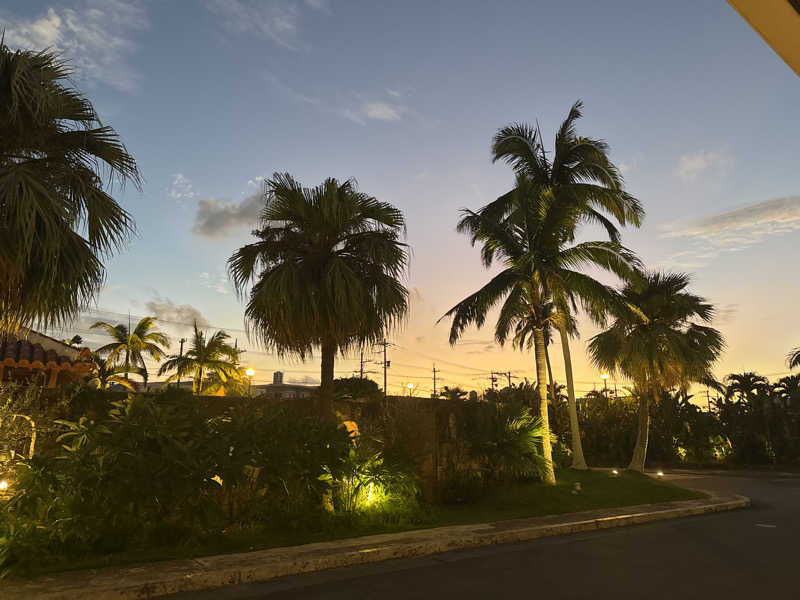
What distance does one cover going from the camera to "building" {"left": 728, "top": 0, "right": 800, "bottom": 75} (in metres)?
1.69

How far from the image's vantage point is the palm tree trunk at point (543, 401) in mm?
14258

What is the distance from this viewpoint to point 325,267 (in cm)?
1115

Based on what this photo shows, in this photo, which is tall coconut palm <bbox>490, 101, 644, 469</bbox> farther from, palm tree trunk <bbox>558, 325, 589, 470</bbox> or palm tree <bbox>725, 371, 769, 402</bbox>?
palm tree <bbox>725, 371, 769, 402</bbox>

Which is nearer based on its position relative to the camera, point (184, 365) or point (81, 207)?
point (81, 207)

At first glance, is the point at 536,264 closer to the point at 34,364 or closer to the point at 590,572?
the point at 590,572

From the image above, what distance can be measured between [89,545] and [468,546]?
5.56m

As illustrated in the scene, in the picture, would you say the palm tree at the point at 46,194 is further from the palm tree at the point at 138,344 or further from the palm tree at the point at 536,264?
the palm tree at the point at 138,344

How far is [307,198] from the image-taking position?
11469 mm

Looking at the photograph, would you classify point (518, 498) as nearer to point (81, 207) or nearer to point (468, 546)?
point (468, 546)

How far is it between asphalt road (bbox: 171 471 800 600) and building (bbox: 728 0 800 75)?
5.97m

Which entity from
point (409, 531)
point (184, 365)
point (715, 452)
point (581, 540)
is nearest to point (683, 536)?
point (581, 540)

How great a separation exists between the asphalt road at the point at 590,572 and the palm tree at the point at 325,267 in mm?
4604

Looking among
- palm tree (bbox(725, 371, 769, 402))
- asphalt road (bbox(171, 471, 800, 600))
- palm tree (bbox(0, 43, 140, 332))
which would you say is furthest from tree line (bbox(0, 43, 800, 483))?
palm tree (bbox(725, 371, 769, 402))

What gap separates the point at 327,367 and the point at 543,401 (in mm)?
6885
